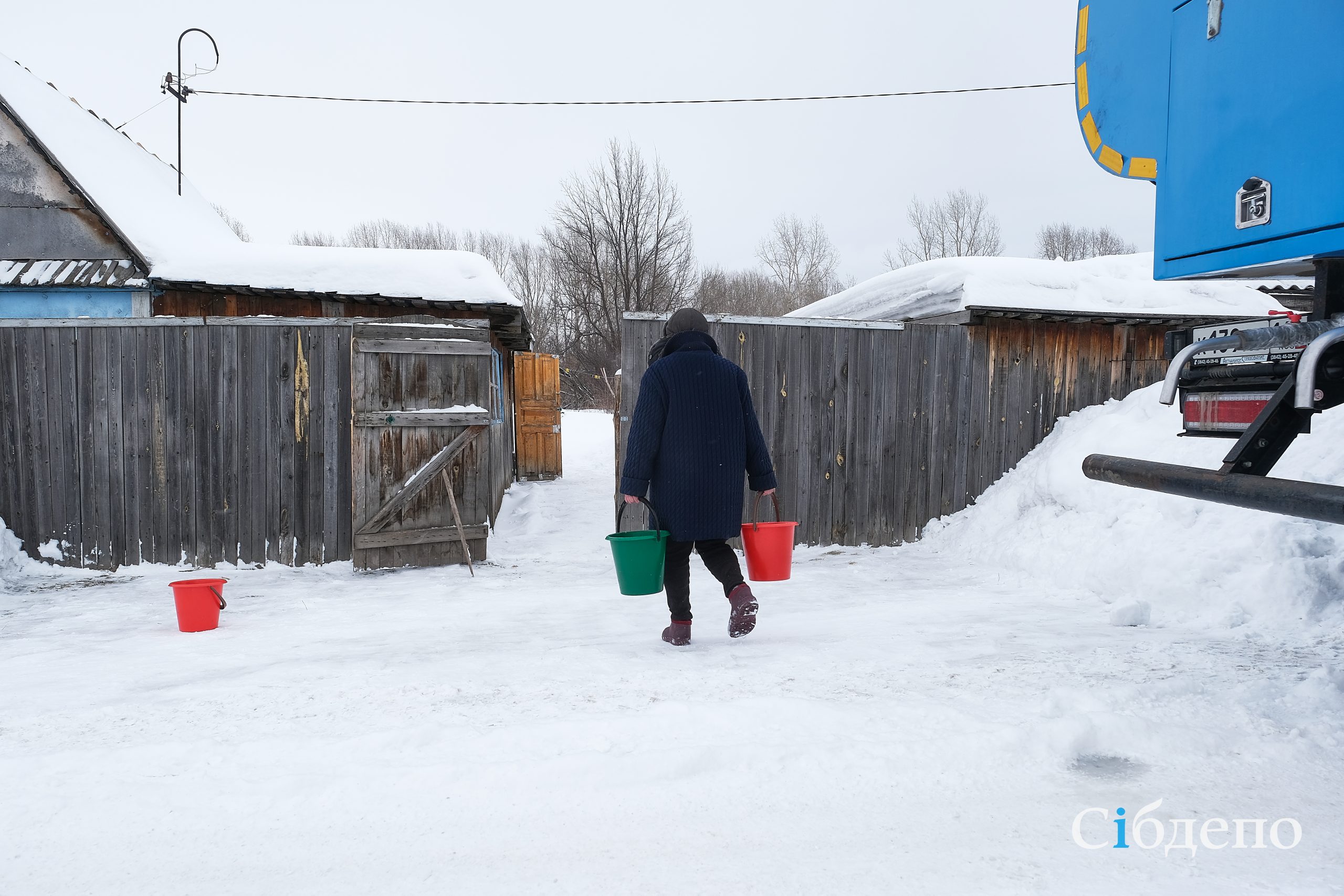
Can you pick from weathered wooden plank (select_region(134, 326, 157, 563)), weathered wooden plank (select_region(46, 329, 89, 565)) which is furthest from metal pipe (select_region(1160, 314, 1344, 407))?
weathered wooden plank (select_region(46, 329, 89, 565))

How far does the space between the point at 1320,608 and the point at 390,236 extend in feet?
171

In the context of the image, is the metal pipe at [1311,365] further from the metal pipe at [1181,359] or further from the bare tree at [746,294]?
the bare tree at [746,294]

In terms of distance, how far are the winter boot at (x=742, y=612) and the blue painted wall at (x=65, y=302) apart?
8271mm

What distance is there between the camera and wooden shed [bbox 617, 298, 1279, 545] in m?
7.18

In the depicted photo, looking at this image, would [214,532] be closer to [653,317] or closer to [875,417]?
[653,317]

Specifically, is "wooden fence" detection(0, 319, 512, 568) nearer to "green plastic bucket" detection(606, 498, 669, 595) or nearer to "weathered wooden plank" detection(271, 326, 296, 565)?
"weathered wooden plank" detection(271, 326, 296, 565)

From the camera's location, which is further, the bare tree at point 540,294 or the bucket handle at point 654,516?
the bare tree at point 540,294

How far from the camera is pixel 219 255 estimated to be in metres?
8.98

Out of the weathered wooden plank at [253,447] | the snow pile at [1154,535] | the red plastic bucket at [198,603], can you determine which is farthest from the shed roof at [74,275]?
the snow pile at [1154,535]

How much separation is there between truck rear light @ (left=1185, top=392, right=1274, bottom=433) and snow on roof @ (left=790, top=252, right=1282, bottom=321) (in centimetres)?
461

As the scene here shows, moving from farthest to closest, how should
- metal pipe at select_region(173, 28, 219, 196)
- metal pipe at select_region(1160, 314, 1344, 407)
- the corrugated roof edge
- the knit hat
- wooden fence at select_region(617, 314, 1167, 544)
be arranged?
metal pipe at select_region(173, 28, 219, 196) → wooden fence at select_region(617, 314, 1167, 544) → the corrugated roof edge → the knit hat → metal pipe at select_region(1160, 314, 1344, 407)

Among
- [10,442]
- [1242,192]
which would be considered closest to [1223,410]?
[1242,192]

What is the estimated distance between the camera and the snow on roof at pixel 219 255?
8.41m

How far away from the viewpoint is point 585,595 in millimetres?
5574
